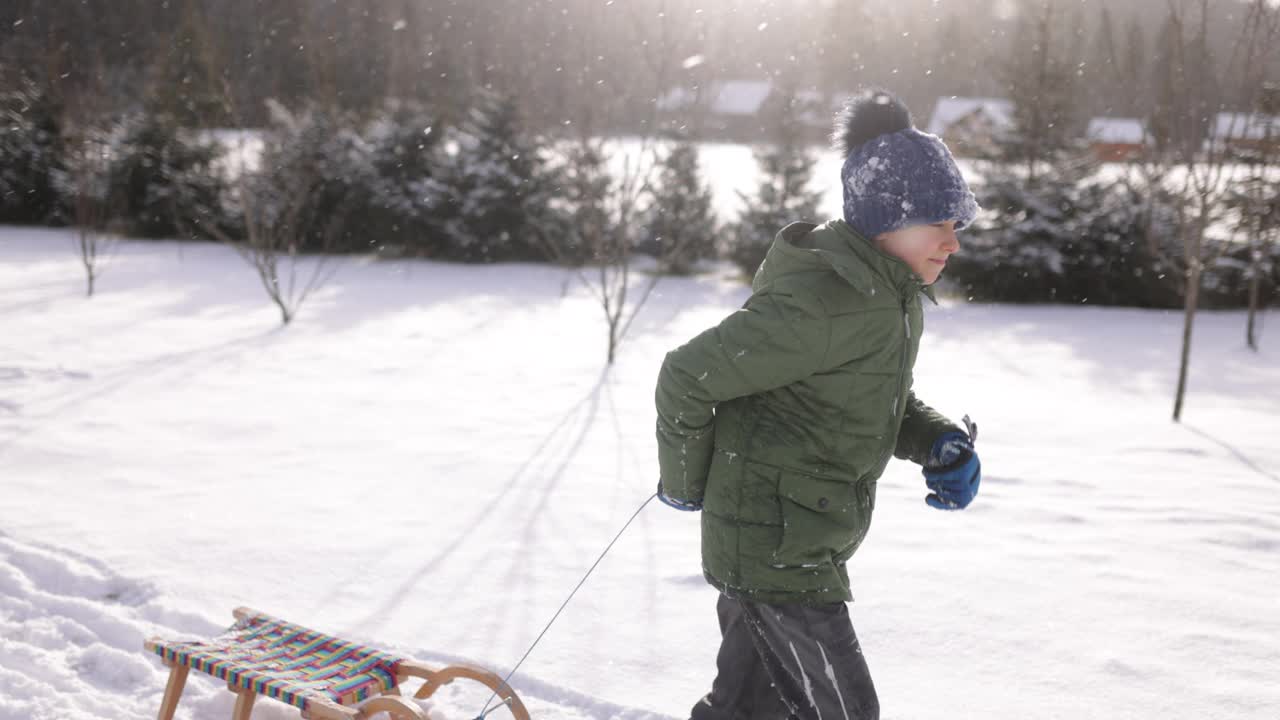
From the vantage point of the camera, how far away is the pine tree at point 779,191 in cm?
1133

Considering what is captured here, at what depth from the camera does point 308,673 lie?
2.15m

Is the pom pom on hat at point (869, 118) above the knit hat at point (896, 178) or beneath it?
above

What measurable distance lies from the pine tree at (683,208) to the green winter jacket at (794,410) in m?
9.94

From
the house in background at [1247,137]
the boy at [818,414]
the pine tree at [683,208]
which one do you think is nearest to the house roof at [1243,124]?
the house in background at [1247,137]

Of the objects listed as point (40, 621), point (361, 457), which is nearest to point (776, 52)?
point (361, 457)

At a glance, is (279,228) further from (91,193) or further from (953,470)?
(953,470)

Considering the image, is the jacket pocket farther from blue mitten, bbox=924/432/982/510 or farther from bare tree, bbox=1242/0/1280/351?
bare tree, bbox=1242/0/1280/351

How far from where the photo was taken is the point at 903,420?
195 centimetres

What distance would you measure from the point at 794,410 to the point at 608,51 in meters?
8.19

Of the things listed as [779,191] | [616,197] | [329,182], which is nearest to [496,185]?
[329,182]

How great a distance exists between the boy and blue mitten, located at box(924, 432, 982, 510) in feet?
0.37

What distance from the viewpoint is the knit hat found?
1.70 meters

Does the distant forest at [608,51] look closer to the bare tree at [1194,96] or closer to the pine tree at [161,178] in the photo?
the bare tree at [1194,96]

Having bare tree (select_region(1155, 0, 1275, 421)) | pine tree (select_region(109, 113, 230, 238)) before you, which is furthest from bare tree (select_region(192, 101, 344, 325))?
bare tree (select_region(1155, 0, 1275, 421))
